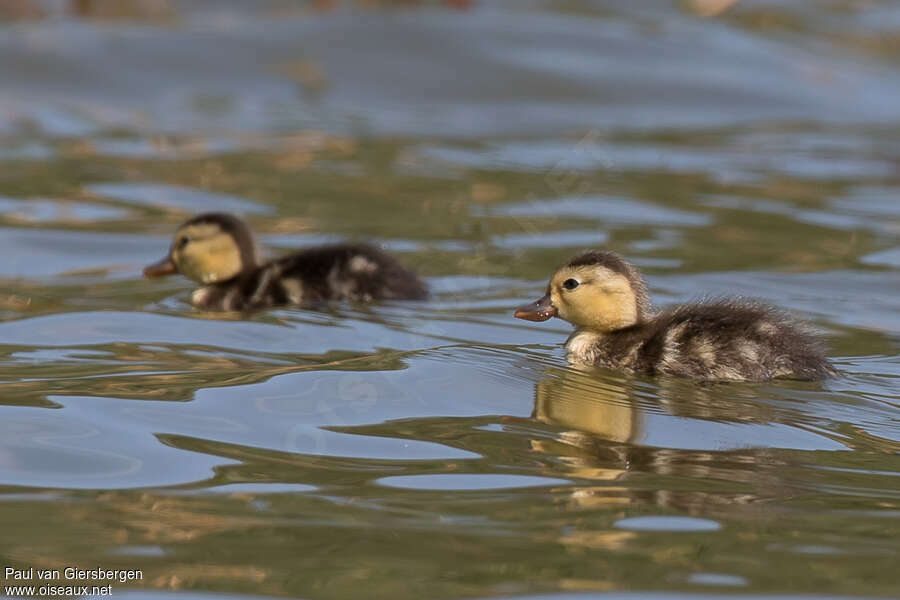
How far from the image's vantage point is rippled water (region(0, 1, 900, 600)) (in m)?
3.30

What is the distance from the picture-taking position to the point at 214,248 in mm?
6418

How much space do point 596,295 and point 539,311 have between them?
7.2 inches

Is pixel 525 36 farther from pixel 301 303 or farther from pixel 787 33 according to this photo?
pixel 301 303

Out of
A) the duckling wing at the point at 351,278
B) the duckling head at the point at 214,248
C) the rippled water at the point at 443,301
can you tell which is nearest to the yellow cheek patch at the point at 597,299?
the rippled water at the point at 443,301

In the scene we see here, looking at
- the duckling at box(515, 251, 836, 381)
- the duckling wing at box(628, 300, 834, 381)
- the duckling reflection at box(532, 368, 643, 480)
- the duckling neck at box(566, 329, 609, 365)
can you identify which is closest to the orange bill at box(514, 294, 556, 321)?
the duckling at box(515, 251, 836, 381)

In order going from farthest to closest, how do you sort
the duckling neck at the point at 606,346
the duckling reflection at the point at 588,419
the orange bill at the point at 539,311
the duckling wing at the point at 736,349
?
the orange bill at the point at 539,311
the duckling neck at the point at 606,346
the duckling wing at the point at 736,349
the duckling reflection at the point at 588,419

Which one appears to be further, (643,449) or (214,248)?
(214,248)

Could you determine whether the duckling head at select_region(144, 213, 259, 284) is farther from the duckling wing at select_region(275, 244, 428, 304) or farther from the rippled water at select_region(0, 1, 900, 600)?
the duckling wing at select_region(275, 244, 428, 304)

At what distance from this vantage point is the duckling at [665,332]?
4.69m

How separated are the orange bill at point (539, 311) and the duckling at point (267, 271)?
1000 mm

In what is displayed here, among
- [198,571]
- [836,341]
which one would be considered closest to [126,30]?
[836,341]

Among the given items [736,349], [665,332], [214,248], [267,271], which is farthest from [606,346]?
[214,248]

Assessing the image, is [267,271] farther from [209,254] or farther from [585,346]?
[585,346]

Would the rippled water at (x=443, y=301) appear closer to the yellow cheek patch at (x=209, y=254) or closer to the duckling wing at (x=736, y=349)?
the duckling wing at (x=736, y=349)
